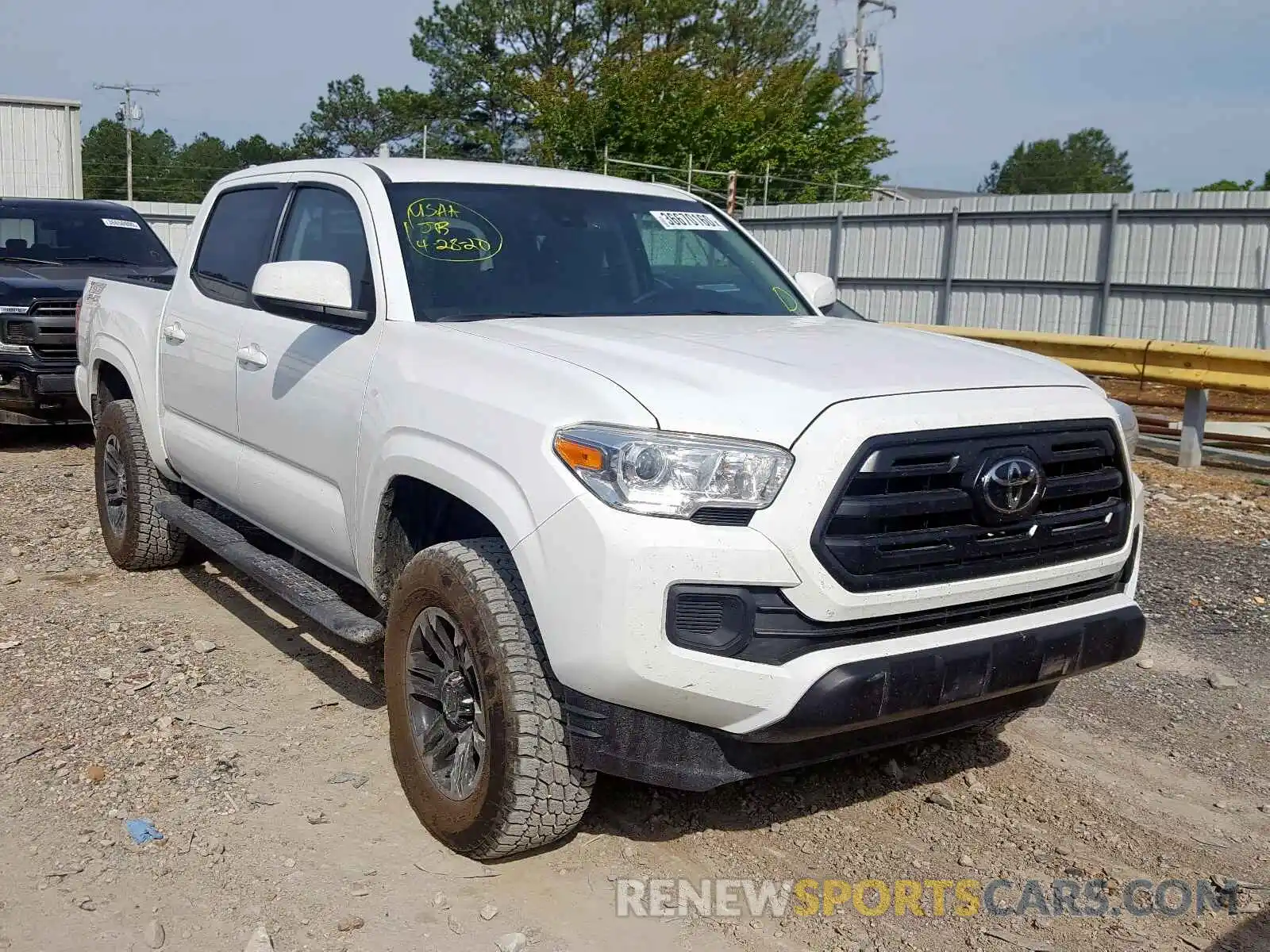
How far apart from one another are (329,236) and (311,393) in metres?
0.68

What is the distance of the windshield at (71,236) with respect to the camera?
1022 cm

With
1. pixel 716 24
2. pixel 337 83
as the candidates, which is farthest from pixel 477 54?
pixel 337 83

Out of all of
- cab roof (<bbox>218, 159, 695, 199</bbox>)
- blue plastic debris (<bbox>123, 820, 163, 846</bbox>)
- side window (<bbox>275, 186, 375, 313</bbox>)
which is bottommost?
blue plastic debris (<bbox>123, 820, 163, 846</bbox>)

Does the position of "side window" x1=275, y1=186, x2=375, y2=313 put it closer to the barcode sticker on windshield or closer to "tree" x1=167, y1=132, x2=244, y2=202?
the barcode sticker on windshield

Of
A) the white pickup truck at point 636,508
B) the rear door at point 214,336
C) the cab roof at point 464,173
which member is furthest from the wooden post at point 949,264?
the white pickup truck at point 636,508

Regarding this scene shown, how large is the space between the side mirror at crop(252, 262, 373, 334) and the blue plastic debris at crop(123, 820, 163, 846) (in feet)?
5.14

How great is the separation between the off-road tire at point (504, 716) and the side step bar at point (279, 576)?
1.71 ft

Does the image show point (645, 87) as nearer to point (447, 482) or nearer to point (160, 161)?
point (447, 482)

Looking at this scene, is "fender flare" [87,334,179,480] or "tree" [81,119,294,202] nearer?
"fender flare" [87,334,179,480]

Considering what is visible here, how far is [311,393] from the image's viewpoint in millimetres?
4023

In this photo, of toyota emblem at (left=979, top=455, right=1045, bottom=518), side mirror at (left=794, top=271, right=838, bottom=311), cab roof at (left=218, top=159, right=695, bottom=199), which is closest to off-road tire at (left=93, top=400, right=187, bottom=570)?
cab roof at (left=218, top=159, right=695, bottom=199)

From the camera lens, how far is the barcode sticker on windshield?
4.72 meters

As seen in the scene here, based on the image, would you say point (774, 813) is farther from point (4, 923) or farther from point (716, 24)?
point (716, 24)

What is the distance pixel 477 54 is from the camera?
50562mm
